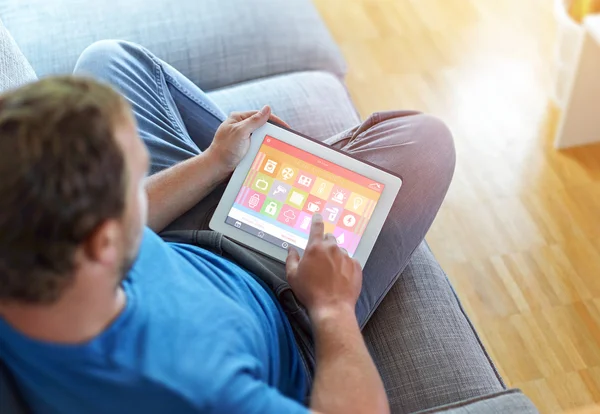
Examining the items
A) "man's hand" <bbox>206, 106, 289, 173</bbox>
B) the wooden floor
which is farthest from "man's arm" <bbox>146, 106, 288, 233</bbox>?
the wooden floor

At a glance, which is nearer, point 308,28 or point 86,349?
point 86,349

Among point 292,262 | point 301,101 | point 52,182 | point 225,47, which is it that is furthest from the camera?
point 225,47

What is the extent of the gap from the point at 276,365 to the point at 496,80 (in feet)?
4.69

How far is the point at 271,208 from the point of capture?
1.07m

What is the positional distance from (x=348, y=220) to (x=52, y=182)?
0.56 metres

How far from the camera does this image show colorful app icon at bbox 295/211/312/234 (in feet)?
3.46

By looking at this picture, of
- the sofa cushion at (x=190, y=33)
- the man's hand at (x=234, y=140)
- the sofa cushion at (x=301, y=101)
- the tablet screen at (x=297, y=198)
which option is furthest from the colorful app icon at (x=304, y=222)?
the sofa cushion at (x=190, y=33)

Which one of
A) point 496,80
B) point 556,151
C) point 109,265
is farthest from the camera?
point 496,80

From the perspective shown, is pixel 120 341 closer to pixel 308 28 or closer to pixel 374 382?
pixel 374 382

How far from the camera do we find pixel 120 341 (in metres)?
0.69

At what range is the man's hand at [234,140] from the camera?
3.56ft

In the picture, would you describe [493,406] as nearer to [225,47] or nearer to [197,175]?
[197,175]

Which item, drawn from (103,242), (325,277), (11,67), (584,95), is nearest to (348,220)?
(325,277)

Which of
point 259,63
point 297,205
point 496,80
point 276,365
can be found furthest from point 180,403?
point 496,80
